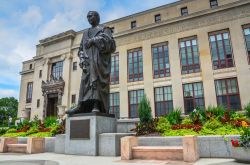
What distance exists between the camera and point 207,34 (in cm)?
2578

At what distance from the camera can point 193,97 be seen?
2542 centimetres

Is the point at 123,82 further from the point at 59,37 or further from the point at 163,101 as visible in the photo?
the point at 59,37

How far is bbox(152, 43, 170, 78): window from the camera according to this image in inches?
1091

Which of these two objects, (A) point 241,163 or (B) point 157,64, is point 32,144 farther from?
(B) point 157,64

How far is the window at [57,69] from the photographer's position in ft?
119

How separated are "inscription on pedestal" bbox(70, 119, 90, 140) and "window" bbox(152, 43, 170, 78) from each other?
2026cm

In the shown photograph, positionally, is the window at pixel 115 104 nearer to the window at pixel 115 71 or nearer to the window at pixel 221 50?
the window at pixel 115 71

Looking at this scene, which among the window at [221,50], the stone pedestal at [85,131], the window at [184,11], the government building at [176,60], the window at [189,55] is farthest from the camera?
the window at [184,11]

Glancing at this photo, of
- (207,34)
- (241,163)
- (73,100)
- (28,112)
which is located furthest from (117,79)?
(241,163)

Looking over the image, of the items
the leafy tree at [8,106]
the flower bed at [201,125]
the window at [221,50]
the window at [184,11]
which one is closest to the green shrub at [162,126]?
the flower bed at [201,125]

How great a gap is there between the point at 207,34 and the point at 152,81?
359 inches

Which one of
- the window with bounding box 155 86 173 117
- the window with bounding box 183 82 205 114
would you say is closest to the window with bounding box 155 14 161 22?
the window with bounding box 155 86 173 117

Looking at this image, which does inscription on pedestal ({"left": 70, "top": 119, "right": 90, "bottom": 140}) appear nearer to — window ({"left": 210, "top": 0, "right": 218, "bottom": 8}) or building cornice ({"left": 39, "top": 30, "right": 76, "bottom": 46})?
window ({"left": 210, "top": 0, "right": 218, "bottom": 8})

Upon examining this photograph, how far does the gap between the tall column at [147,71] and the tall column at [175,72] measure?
9.58ft
